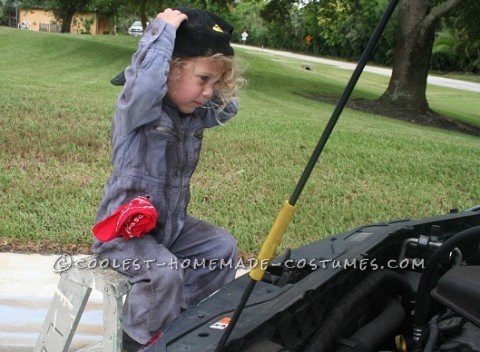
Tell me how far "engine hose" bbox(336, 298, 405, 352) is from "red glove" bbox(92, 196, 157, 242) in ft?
2.58

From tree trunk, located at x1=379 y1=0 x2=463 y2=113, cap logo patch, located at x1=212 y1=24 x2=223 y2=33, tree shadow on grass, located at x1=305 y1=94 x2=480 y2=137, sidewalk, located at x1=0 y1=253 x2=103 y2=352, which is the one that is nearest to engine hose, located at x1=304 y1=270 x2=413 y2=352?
cap logo patch, located at x1=212 y1=24 x2=223 y2=33

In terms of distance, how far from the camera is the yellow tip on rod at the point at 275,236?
164 cm

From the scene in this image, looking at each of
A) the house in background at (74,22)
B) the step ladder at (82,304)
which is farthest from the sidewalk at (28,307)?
the house in background at (74,22)

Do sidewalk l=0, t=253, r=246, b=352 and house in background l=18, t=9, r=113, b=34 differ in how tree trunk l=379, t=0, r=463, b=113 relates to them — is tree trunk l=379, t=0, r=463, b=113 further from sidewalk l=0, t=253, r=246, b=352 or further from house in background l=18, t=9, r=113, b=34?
house in background l=18, t=9, r=113, b=34

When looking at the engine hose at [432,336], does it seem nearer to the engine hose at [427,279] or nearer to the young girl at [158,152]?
the engine hose at [427,279]

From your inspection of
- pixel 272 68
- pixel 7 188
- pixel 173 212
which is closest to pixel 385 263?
pixel 173 212

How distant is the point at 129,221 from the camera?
2.31m

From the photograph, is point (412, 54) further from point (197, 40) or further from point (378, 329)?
point (378, 329)

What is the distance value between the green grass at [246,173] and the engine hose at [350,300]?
1.00m

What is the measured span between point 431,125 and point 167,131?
12.0 meters

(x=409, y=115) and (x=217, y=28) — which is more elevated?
(x=217, y=28)

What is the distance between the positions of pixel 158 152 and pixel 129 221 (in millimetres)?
300

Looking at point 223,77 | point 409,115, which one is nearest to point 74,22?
point 409,115

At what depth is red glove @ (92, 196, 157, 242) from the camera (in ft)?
7.53
